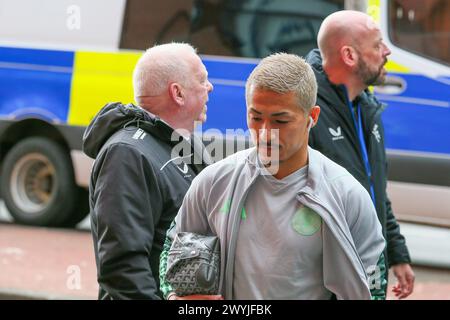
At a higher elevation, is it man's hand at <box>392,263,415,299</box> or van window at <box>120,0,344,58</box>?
van window at <box>120,0,344,58</box>

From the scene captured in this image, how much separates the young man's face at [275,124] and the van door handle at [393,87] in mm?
5241

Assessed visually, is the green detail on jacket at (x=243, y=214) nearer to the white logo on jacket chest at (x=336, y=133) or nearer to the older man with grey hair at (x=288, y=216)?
the older man with grey hair at (x=288, y=216)

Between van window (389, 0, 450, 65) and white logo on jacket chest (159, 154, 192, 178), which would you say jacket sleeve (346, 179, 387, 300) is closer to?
white logo on jacket chest (159, 154, 192, 178)

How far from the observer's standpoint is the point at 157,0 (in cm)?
870

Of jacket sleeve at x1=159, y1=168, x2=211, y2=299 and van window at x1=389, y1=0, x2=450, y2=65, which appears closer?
jacket sleeve at x1=159, y1=168, x2=211, y2=299

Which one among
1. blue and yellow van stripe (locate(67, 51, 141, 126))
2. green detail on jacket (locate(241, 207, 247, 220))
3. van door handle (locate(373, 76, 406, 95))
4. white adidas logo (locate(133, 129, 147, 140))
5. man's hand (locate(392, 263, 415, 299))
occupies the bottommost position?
man's hand (locate(392, 263, 415, 299))

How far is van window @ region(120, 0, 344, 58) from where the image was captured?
26.8ft

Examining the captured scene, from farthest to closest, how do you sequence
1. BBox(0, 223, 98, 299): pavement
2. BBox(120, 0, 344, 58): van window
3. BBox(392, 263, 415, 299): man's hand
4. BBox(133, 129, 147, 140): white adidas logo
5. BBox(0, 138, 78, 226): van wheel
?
BBox(0, 138, 78, 226): van wheel → BBox(120, 0, 344, 58): van window → BBox(0, 223, 98, 299): pavement → BBox(392, 263, 415, 299): man's hand → BBox(133, 129, 147, 140): white adidas logo

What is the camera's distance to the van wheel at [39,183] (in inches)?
364

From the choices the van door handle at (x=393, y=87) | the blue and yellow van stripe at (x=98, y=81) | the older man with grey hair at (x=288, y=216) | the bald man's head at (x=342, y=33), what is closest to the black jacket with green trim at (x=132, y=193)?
the older man with grey hair at (x=288, y=216)

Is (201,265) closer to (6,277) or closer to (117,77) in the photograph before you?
(6,277)

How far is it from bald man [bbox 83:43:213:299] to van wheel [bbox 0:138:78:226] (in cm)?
559

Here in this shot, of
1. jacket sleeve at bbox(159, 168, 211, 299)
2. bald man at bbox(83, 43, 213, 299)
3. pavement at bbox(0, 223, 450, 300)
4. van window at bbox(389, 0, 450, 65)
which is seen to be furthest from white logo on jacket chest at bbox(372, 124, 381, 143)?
van window at bbox(389, 0, 450, 65)
